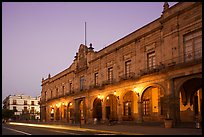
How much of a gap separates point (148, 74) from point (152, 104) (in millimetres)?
4497

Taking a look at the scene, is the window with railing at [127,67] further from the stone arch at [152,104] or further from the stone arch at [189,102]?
the stone arch at [189,102]

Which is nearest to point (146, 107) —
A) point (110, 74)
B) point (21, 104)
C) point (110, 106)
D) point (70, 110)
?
point (110, 106)

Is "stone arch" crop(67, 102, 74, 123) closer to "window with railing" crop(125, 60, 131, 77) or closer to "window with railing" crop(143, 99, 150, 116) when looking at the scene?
"window with railing" crop(125, 60, 131, 77)

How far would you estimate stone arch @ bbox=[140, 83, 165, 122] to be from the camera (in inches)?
1193

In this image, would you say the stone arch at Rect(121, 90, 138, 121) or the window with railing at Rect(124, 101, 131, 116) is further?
the window with railing at Rect(124, 101, 131, 116)

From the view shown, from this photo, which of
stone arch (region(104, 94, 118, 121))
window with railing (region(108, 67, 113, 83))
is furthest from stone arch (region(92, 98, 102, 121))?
window with railing (region(108, 67, 113, 83))

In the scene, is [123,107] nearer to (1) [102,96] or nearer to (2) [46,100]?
(1) [102,96]

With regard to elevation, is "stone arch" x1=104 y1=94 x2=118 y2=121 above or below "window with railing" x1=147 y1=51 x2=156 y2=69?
below

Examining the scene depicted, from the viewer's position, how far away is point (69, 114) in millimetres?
52500

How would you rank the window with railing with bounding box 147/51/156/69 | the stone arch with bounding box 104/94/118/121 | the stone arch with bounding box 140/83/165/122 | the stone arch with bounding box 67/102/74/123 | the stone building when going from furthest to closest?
the stone building, the stone arch with bounding box 67/102/74/123, the stone arch with bounding box 104/94/118/121, the stone arch with bounding box 140/83/165/122, the window with railing with bounding box 147/51/156/69

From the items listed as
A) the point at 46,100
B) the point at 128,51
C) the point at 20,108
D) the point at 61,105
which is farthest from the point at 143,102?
the point at 20,108

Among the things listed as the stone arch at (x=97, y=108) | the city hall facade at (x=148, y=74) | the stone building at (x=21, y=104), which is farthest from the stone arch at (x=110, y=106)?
the stone building at (x=21, y=104)

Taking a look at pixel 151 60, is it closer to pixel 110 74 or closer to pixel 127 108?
pixel 127 108

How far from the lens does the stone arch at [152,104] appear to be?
3030cm
